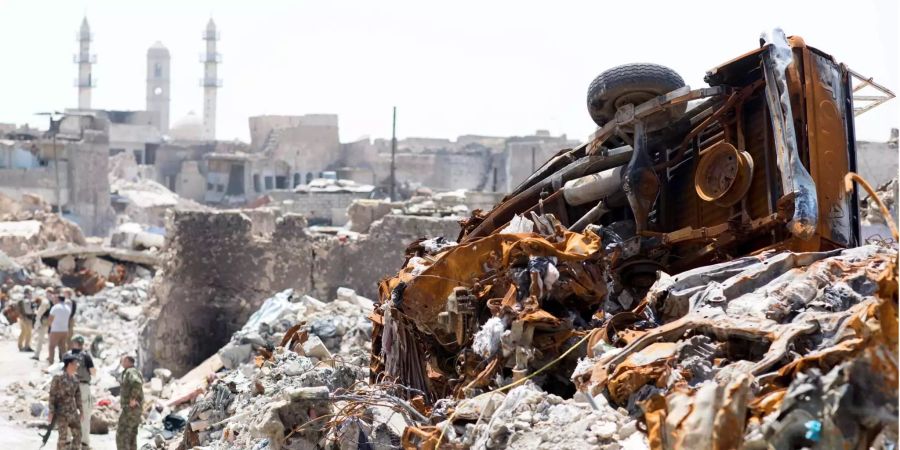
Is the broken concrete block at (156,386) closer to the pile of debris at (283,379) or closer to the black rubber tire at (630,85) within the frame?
the pile of debris at (283,379)

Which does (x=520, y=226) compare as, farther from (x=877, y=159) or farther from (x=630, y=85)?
(x=877, y=159)

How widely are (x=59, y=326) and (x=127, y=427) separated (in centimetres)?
604

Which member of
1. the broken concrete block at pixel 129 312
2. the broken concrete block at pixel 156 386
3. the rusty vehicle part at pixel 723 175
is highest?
the rusty vehicle part at pixel 723 175

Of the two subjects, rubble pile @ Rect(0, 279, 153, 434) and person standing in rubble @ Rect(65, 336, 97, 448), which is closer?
person standing in rubble @ Rect(65, 336, 97, 448)

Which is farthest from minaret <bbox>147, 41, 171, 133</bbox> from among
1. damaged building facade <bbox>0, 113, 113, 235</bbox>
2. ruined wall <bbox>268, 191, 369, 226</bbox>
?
ruined wall <bbox>268, 191, 369, 226</bbox>

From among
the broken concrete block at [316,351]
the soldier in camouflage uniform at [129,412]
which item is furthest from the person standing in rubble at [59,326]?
the broken concrete block at [316,351]

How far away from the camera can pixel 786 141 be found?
7.46 m

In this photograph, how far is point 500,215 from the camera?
32.1 ft

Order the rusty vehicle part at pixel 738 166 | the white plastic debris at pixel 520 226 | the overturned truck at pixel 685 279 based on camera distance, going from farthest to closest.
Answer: the white plastic debris at pixel 520 226, the rusty vehicle part at pixel 738 166, the overturned truck at pixel 685 279

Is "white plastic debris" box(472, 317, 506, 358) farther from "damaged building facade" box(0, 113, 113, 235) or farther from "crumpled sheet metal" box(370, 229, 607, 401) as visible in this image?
"damaged building facade" box(0, 113, 113, 235)

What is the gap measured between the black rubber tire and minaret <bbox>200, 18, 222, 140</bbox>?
261 feet

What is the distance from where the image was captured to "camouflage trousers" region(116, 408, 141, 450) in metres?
11.1

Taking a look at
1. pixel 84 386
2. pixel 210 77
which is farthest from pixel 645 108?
pixel 210 77

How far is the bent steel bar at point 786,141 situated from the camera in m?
7.27
